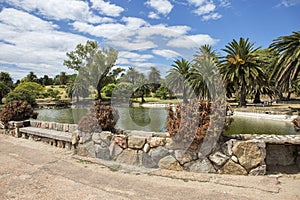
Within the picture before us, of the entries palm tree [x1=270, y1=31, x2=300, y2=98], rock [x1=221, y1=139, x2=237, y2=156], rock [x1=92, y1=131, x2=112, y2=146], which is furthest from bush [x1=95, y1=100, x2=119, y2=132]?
palm tree [x1=270, y1=31, x2=300, y2=98]

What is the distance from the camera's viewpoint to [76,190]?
10.7ft

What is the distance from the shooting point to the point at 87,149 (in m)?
5.04

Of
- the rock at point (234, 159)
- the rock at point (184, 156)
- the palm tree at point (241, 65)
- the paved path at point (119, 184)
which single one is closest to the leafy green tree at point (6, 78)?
the palm tree at point (241, 65)

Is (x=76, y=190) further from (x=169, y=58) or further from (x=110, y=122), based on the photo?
(x=169, y=58)

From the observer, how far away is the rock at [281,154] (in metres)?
4.16

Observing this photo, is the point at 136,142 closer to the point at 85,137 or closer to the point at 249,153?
the point at 85,137

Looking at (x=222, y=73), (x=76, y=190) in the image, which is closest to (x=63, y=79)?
(x=222, y=73)

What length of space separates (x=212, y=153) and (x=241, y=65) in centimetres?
2139

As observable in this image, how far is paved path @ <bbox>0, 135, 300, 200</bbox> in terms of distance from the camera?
3094 millimetres

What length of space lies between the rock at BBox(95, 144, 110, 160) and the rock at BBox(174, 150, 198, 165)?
1.57 metres

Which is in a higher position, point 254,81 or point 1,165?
point 254,81

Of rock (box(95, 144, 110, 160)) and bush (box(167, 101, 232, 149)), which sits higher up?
bush (box(167, 101, 232, 149))

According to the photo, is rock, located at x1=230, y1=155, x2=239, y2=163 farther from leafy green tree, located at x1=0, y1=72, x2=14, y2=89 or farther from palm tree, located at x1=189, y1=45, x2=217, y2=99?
leafy green tree, located at x1=0, y1=72, x2=14, y2=89

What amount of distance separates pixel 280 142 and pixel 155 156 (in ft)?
7.43
